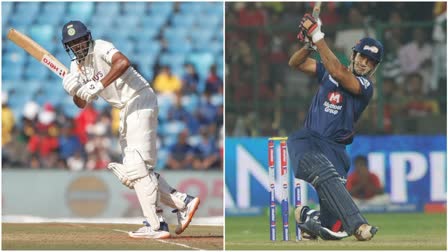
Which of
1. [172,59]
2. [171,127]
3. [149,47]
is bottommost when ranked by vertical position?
[171,127]

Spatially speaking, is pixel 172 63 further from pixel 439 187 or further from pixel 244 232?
pixel 244 232

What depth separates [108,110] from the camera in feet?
51.1

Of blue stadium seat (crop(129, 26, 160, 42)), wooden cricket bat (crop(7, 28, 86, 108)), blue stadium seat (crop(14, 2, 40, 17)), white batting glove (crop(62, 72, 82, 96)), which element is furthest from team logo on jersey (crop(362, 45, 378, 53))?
blue stadium seat (crop(14, 2, 40, 17))

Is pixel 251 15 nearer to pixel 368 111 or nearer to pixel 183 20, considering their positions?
pixel 368 111

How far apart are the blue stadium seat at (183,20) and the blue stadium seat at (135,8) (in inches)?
22.6

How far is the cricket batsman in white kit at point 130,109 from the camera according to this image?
855 centimetres

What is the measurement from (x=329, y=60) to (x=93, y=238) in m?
2.56

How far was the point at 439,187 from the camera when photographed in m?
14.4

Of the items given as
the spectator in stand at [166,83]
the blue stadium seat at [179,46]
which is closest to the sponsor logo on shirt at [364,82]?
the spectator in stand at [166,83]

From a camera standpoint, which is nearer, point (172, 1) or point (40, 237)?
point (40, 237)

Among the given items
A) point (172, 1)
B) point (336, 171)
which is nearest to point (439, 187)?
point (172, 1)

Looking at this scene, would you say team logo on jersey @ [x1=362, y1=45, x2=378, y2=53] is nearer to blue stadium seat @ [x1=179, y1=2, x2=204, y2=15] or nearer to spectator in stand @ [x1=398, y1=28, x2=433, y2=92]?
spectator in stand @ [x1=398, y1=28, x2=433, y2=92]

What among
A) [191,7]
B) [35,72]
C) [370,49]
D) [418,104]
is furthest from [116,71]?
[191,7]

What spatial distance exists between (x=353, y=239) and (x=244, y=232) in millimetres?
2266
